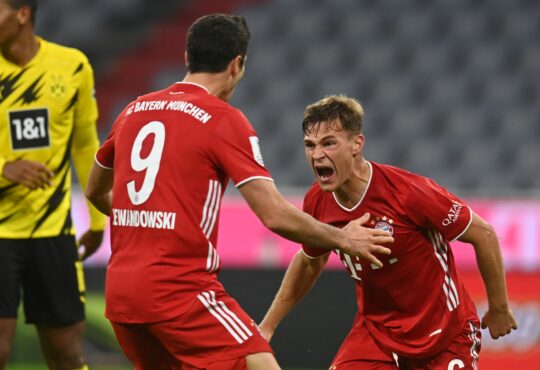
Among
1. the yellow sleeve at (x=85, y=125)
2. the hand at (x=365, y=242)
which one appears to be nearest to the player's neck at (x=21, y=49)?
the yellow sleeve at (x=85, y=125)

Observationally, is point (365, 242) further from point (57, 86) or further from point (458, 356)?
point (57, 86)

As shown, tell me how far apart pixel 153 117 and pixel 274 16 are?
8.19 metres

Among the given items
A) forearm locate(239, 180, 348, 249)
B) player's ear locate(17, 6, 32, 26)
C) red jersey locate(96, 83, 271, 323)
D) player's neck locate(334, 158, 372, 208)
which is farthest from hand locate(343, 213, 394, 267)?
player's ear locate(17, 6, 32, 26)

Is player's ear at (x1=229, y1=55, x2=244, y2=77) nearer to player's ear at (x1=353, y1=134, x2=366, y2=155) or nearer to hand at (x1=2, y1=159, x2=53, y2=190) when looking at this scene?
player's ear at (x1=353, y1=134, x2=366, y2=155)

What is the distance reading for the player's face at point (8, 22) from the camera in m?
5.07

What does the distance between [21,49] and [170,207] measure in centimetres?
168

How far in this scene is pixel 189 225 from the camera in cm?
391

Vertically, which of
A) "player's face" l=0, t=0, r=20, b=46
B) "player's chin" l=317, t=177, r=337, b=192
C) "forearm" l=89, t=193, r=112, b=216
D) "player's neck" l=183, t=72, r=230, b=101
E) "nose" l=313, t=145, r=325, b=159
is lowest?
"forearm" l=89, t=193, r=112, b=216

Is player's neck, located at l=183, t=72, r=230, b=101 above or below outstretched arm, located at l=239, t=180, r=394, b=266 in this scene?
above

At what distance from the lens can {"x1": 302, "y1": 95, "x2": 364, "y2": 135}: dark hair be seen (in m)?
4.60

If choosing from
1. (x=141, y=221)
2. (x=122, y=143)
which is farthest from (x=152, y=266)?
(x=122, y=143)

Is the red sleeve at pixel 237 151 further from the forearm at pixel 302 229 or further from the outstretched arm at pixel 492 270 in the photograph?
the outstretched arm at pixel 492 270

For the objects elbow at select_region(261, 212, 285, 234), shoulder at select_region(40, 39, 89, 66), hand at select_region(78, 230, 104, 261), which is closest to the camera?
elbow at select_region(261, 212, 285, 234)

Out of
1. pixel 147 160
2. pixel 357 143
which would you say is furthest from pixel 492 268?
pixel 147 160
